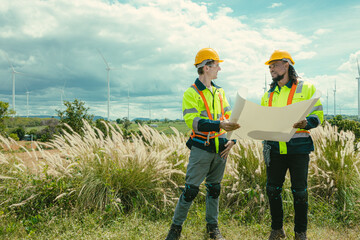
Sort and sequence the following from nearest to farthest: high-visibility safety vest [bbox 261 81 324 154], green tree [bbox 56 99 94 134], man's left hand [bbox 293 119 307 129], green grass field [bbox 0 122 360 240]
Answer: man's left hand [bbox 293 119 307 129]
high-visibility safety vest [bbox 261 81 324 154]
green grass field [bbox 0 122 360 240]
green tree [bbox 56 99 94 134]

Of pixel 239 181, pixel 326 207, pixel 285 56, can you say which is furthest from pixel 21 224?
pixel 326 207

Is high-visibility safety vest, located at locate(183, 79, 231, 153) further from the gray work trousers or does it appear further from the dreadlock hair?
the dreadlock hair

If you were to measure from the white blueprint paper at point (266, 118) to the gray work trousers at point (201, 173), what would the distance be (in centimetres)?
51

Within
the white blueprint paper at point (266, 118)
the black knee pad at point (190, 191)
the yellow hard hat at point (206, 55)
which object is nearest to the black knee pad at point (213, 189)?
the black knee pad at point (190, 191)

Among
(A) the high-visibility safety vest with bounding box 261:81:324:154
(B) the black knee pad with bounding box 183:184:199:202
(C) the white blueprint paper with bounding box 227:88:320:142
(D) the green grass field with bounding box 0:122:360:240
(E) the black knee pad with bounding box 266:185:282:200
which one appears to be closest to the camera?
(C) the white blueprint paper with bounding box 227:88:320:142

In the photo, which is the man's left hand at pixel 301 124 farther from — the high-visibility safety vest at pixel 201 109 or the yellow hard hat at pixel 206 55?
the yellow hard hat at pixel 206 55

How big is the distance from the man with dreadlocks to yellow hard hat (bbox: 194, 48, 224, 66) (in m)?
0.74

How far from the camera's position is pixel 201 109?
3340 millimetres

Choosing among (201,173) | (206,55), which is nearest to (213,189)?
(201,173)

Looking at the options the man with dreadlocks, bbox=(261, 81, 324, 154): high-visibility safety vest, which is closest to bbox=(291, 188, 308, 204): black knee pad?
the man with dreadlocks

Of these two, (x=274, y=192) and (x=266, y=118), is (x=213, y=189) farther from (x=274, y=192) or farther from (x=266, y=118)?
(x=266, y=118)

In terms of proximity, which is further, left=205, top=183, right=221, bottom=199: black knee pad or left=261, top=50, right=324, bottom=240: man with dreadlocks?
left=205, top=183, right=221, bottom=199: black knee pad

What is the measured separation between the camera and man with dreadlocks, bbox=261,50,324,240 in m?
3.28

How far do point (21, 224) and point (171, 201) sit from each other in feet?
7.67
